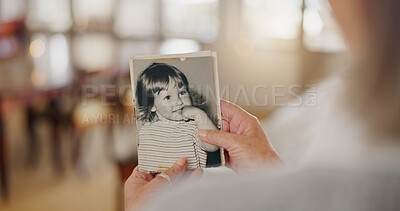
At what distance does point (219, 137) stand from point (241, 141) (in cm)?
2

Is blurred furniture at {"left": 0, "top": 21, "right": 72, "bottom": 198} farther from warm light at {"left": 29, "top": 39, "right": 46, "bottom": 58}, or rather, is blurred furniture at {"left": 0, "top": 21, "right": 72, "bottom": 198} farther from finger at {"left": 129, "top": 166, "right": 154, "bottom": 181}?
finger at {"left": 129, "top": 166, "right": 154, "bottom": 181}

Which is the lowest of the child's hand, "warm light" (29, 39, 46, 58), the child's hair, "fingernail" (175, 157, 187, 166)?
"fingernail" (175, 157, 187, 166)

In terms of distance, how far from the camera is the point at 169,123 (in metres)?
0.27

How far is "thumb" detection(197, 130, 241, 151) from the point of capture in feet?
0.87

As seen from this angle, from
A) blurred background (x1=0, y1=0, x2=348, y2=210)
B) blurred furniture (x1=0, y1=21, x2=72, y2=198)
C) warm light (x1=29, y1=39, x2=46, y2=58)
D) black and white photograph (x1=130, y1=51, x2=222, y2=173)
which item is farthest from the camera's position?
warm light (x1=29, y1=39, x2=46, y2=58)

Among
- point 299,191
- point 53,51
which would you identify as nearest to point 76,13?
point 53,51

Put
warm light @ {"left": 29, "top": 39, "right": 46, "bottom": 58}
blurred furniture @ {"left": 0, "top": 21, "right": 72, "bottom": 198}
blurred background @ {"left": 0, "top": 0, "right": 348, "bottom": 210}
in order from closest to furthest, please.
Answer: blurred background @ {"left": 0, "top": 0, "right": 348, "bottom": 210} → blurred furniture @ {"left": 0, "top": 21, "right": 72, "bottom": 198} → warm light @ {"left": 29, "top": 39, "right": 46, "bottom": 58}

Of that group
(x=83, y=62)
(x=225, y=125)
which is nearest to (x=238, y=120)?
(x=225, y=125)

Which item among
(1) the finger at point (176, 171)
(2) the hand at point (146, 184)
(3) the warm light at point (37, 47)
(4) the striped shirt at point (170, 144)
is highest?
(3) the warm light at point (37, 47)

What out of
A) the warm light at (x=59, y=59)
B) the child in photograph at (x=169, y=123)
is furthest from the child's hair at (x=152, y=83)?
the warm light at (x=59, y=59)

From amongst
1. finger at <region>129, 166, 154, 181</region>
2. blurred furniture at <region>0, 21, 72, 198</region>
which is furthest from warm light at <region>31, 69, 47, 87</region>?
finger at <region>129, 166, 154, 181</region>

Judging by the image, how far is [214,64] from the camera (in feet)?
0.83

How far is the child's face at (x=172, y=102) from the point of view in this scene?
10.6 inches

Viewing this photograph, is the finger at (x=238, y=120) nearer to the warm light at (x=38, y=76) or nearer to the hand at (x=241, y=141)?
the hand at (x=241, y=141)
